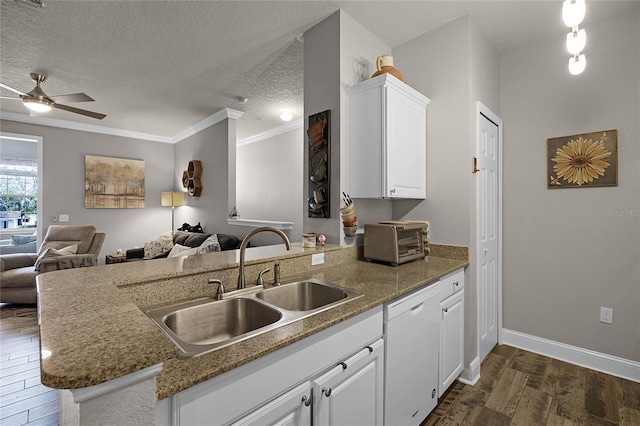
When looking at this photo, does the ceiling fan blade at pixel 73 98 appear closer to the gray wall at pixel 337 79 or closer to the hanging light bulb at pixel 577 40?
the gray wall at pixel 337 79

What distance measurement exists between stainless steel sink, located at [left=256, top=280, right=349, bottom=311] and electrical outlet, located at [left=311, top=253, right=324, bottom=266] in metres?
0.27

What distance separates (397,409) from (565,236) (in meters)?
2.13

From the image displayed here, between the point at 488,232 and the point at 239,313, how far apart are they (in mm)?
2202

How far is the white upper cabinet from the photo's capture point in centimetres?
201

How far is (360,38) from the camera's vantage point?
7.59 ft

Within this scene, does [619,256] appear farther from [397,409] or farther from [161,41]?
[161,41]

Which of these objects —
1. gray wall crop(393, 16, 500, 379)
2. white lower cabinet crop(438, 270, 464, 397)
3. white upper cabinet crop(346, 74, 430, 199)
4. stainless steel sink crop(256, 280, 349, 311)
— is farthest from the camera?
gray wall crop(393, 16, 500, 379)

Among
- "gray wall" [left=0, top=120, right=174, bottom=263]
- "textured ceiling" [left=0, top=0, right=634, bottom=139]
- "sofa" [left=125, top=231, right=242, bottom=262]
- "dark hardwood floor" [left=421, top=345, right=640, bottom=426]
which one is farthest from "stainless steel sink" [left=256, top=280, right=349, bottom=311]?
"gray wall" [left=0, top=120, right=174, bottom=263]

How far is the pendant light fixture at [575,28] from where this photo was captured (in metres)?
1.36

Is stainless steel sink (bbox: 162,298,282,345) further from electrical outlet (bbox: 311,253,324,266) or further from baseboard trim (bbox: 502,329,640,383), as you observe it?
baseboard trim (bbox: 502,329,640,383)

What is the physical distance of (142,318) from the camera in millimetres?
777

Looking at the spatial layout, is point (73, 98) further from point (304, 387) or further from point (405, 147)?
point (304, 387)

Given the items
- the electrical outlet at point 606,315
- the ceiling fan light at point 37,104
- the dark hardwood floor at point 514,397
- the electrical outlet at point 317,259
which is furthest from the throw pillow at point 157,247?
the electrical outlet at point 606,315

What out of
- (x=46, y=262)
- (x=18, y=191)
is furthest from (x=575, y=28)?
(x=18, y=191)
